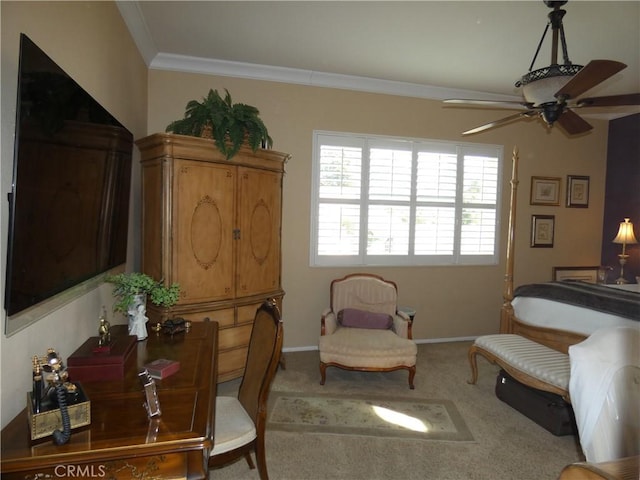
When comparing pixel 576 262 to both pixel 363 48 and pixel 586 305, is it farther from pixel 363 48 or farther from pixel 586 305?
pixel 363 48

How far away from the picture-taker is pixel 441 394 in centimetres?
325

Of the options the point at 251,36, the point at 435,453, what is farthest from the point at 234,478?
the point at 251,36

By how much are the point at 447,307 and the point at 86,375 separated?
3988 mm

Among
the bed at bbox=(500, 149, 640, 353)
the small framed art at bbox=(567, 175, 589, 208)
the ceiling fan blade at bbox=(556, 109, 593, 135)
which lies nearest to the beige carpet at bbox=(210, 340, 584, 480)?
the bed at bbox=(500, 149, 640, 353)

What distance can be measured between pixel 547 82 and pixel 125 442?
2.69 meters

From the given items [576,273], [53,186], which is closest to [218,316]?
[53,186]

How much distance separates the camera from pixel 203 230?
297 cm

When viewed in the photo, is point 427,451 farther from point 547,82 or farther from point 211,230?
point 547,82

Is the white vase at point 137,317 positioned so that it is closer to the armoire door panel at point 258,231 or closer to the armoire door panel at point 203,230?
the armoire door panel at point 203,230

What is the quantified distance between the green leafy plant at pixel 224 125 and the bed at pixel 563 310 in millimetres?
2400

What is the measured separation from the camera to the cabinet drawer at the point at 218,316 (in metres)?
2.96

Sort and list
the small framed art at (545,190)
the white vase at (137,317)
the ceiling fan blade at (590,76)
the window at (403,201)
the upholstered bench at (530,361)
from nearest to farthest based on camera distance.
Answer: the ceiling fan blade at (590,76)
the white vase at (137,317)
the upholstered bench at (530,361)
the window at (403,201)
the small framed art at (545,190)

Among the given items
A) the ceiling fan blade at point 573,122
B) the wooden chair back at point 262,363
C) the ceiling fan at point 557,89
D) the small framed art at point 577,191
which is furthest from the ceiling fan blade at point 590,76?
the small framed art at point 577,191

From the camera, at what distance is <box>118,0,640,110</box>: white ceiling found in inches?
109
